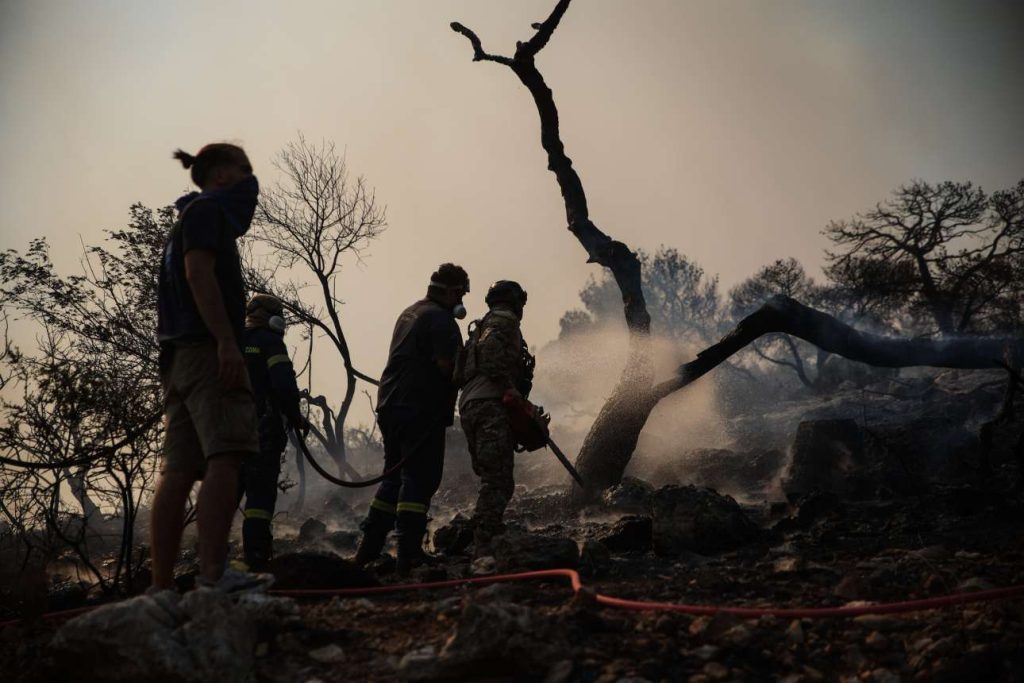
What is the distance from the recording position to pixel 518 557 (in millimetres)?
4141

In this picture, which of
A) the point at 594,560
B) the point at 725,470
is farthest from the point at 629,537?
the point at 725,470

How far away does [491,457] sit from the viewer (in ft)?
17.0

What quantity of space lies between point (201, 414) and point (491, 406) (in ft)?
8.39

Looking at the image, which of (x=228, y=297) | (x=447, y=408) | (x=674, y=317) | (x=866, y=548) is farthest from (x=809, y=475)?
(x=674, y=317)

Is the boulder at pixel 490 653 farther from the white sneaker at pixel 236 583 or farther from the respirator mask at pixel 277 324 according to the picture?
the respirator mask at pixel 277 324

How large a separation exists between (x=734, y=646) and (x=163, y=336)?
264 centimetres

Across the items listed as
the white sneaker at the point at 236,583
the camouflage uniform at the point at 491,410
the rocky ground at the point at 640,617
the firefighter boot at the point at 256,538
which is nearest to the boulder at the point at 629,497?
the rocky ground at the point at 640,617

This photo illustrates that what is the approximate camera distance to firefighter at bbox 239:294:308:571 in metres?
5.08

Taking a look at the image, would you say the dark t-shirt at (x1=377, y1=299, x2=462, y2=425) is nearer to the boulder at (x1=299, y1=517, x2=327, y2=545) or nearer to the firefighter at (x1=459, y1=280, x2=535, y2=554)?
the firefighter at (x1=459, y1=280, x2=535, y2=554)

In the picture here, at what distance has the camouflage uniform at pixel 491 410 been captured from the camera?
5152mm

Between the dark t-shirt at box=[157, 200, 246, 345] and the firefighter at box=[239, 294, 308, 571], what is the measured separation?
1833 mm

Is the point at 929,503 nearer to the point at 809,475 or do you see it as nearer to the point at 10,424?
the point at 809,475

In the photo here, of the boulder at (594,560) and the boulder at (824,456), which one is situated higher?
the boulder at (824,456)

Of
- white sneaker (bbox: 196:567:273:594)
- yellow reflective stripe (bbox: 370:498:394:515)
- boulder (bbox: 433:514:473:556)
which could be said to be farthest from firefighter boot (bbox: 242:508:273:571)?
white sneaker (bbox: 196:567:273:594)
